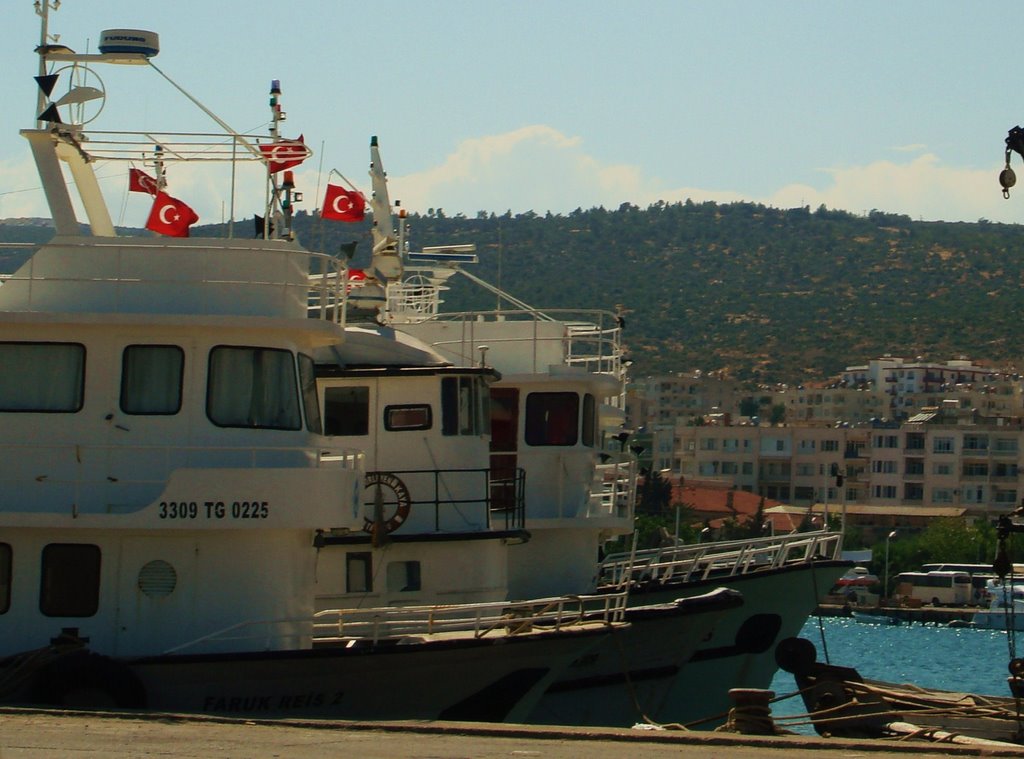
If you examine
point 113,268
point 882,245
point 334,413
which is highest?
point 882,245

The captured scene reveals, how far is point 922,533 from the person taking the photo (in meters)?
102

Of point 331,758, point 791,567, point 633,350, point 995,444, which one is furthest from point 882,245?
point 331,758

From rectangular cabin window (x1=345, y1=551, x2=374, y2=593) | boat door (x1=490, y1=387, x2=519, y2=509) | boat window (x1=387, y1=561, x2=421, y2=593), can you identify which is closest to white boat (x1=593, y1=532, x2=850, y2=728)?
boat door (x1=490, y1=387, x2=519, y2=509)

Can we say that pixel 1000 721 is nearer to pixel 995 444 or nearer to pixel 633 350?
pixel 995 444

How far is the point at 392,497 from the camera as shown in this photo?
20.5m

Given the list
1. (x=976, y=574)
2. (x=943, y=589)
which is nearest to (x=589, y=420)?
(x=943, y=589)

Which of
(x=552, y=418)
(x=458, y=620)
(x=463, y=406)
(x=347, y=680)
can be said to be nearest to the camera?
(x=347, y=680)

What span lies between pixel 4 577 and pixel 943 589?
2929 inches

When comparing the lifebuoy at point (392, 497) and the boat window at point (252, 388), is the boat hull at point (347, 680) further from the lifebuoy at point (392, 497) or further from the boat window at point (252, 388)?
the lifebuoy at point (392, 497)

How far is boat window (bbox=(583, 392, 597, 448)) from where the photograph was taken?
2483cm

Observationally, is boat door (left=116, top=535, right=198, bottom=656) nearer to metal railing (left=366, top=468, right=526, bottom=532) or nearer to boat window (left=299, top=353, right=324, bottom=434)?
boat window (left=299, top=353, right=324, bottom=434)

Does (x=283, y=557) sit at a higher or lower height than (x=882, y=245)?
lower

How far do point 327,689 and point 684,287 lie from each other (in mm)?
158701

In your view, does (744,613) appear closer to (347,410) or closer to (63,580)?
(347,410)
